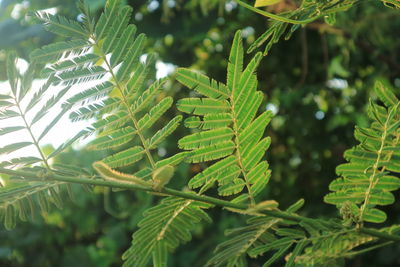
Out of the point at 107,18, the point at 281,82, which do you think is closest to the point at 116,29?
the point at 107,18

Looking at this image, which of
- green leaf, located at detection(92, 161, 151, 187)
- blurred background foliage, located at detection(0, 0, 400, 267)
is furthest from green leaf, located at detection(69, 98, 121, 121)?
blurred background foliage, located at detection(0, 0, 400, 267)

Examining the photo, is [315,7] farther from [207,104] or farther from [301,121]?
[301,121]

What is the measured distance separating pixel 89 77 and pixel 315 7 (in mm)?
237

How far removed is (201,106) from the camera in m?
0.53

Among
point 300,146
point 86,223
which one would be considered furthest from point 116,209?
point 300,146

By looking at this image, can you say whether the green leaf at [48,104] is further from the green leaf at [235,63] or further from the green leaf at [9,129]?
the green leaf at [235,63]

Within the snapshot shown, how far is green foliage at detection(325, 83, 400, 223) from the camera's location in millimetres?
542

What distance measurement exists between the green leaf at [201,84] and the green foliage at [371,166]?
15 cm

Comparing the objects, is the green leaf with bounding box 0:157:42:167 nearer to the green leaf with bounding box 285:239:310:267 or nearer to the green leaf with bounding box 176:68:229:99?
the green leaf with bounding box 176:68:229:99

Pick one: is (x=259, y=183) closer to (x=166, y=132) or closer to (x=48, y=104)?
(x=166, y=132)

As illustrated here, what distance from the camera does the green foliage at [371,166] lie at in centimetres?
54

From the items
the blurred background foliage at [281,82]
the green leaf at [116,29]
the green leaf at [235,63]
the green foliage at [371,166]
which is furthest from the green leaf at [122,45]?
the blurred background foliage at [281,82]

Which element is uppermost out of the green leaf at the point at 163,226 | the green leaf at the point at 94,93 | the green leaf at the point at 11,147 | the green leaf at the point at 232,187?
the green leaf at the point at 94,93

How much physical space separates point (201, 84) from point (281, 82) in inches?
65.1
